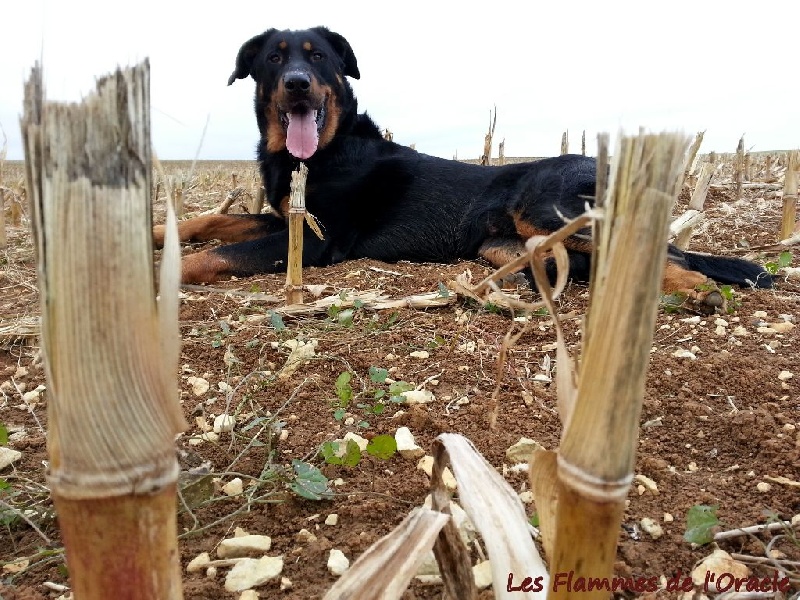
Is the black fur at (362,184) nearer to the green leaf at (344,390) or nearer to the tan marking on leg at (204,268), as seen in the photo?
the tan marking on leg at (204,268)

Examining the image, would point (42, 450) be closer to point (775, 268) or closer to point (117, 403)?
point (117, 403)

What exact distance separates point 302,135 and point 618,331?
5.32m

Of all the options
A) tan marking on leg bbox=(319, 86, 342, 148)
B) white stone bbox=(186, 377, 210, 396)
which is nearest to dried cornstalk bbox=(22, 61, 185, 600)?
white stone bbox=(186, 377, 210, 396)

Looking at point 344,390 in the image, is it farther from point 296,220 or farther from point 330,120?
point 330,120

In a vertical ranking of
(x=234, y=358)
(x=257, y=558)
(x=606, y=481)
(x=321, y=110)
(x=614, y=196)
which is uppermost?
(x=321, y=110)

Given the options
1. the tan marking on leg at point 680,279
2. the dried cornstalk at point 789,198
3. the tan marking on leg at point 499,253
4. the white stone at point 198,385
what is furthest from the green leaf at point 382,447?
the dried cornstalk at point 789,198

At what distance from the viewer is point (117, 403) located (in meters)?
0.63

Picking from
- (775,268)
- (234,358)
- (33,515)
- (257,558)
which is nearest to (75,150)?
(257,558)

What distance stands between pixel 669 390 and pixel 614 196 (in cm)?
208

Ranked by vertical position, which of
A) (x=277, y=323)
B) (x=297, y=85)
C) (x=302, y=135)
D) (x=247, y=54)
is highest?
(x=247, y=54)

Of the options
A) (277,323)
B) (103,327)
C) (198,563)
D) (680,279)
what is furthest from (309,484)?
(680,279)

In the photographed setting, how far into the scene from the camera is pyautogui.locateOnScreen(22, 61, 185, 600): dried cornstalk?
0.62 m

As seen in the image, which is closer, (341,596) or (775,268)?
(341,596)

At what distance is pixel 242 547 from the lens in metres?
1.54
